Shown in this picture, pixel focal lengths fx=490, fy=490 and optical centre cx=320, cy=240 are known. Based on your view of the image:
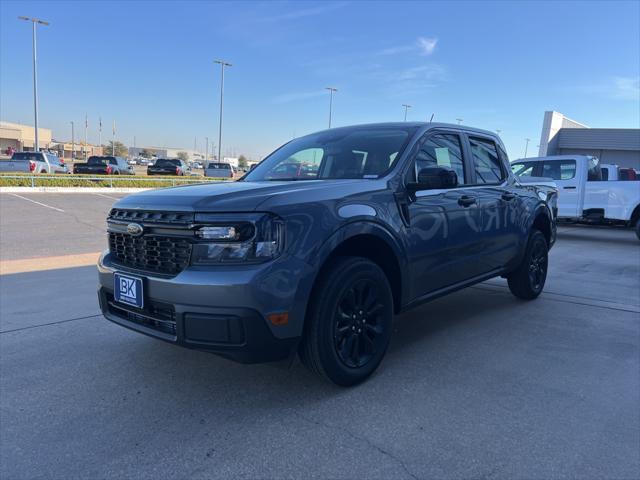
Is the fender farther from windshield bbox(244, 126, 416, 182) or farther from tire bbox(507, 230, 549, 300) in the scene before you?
tire bbox(507, 230, 549, 300)

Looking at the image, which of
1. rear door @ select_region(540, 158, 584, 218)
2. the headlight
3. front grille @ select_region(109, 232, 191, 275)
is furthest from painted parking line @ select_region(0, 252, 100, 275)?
rear door @ select_region(540, 158, 584, 218)

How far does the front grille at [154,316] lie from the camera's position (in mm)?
2889

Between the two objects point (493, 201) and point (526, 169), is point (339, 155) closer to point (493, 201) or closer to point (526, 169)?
point (493, 201)

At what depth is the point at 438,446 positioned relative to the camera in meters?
2.67

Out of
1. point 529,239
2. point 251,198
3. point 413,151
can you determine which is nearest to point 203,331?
point 251,198

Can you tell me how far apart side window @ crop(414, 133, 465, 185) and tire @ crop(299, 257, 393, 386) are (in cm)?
107

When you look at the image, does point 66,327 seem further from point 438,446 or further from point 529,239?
point 529,239

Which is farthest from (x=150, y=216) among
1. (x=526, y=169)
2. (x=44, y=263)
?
(x=526, y=169)

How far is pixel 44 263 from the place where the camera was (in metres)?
7.47

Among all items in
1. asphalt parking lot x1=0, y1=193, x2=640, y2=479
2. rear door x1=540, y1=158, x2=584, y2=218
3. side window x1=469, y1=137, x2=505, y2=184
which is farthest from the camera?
rear door x1=540, y1=158, x2=584, y2=218

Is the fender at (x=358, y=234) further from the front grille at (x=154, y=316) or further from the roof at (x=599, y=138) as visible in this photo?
the roof at (x=599, y=138)

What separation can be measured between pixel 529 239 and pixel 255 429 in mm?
4150

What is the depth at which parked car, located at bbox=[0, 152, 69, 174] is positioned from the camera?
23938 mm

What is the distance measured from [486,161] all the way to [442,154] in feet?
3.29
